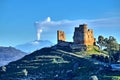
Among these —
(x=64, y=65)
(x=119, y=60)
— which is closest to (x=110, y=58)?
(x=119, y=60)

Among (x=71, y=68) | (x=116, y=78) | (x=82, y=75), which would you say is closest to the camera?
(x=116, y=78)

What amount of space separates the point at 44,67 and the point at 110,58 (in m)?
24.0

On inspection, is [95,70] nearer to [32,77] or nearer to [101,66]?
[101,66]

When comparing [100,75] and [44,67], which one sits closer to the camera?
[100,75]

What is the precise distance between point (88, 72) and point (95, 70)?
8.01ft

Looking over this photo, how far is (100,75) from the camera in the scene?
17300 centimetres

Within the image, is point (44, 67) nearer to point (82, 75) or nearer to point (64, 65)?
point (64, 65)

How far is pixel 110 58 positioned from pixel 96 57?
5726 millimetres

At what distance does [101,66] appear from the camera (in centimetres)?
18425

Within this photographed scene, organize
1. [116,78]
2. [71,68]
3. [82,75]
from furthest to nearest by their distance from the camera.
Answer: [71,68] < [82,75] < [116,78]

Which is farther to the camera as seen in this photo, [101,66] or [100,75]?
[101,66]

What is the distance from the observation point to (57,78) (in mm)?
184250

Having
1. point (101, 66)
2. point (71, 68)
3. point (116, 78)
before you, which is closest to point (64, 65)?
point (71, 68)

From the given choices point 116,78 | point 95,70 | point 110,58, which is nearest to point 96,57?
point 110,58
